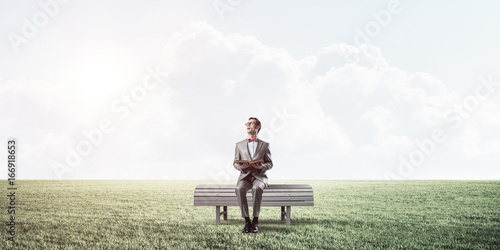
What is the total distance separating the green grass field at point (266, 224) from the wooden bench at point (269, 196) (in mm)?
493

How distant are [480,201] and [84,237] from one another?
12.9 m

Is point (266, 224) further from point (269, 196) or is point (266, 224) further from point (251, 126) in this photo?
point (251, 126)

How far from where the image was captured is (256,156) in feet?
29.5

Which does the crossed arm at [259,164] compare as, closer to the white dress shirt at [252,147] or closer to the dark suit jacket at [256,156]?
the dark suit jacket at [256,156]

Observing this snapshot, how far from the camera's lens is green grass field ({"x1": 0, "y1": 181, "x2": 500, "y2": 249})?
7.72 meters

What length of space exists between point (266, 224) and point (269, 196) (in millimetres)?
832

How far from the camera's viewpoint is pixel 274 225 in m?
9.62

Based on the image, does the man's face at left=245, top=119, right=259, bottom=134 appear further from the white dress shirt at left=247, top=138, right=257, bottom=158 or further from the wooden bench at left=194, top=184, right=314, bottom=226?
the wooden bench at left=194, top=184, right=314, bottom=226

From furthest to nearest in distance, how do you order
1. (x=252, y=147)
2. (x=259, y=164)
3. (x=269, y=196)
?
(x=269, y=196) < (x=252, y=147) < (x=259, y=164)

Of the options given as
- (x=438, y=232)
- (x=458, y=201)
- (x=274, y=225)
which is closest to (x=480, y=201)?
(x=458, y=201)

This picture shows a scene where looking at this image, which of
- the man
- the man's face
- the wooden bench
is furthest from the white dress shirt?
the wooden bench

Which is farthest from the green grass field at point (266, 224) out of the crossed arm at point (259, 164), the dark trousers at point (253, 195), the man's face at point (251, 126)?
the man's face at point (251, 126)

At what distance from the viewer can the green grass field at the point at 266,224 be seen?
7716mm

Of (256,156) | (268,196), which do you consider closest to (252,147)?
(256,156)
